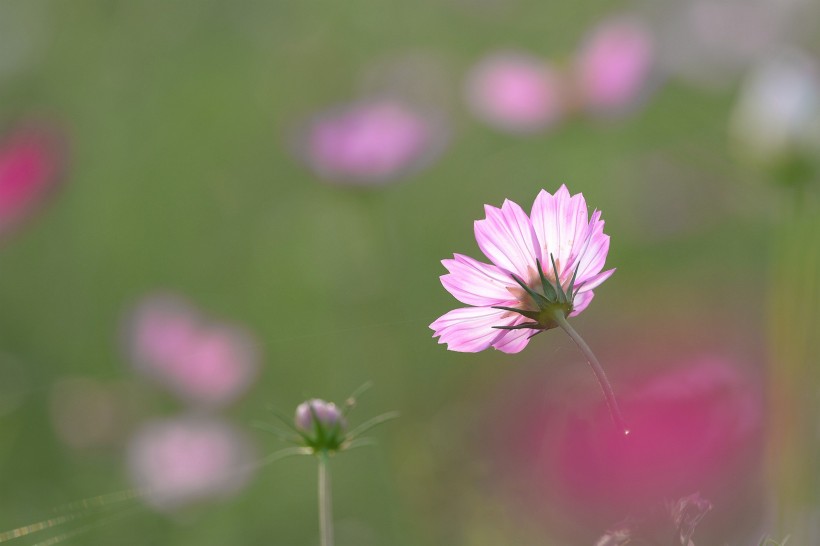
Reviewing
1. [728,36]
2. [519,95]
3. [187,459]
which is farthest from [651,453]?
[728,36]

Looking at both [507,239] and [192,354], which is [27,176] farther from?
[507,239]

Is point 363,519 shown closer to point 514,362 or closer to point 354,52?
point 514,362

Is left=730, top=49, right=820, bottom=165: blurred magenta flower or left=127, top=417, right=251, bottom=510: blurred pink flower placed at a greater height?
left=730, top=49, right=820, bottom=165: blurred magenta flower

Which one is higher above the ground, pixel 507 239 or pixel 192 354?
pixel 192 354

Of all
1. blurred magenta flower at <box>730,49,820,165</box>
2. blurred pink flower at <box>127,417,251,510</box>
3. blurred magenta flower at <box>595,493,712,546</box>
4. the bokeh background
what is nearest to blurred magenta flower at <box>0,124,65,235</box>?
the bokeh background

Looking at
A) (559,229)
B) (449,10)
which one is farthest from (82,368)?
(449,10)

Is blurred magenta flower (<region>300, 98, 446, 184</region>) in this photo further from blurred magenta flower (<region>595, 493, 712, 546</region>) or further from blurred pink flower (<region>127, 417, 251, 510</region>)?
blurred magenta flower (<region>595, 493, 712, 546</region>)

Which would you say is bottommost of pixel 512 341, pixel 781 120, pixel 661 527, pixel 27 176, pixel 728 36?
pixel 661 527
